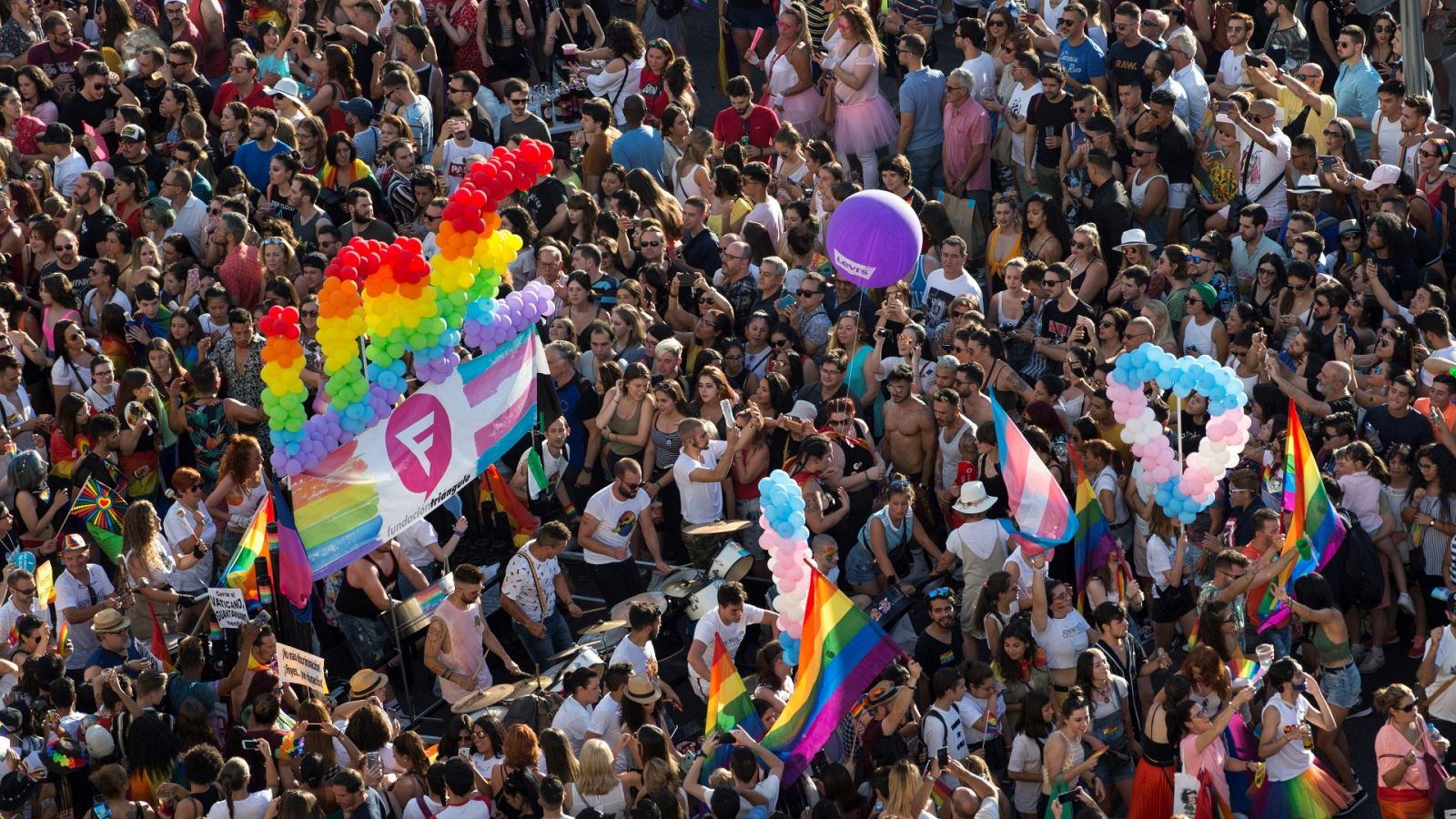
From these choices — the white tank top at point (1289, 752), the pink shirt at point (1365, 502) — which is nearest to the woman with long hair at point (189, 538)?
the white tank top at point (1289, 752)

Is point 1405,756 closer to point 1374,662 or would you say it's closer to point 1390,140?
point 1374,662

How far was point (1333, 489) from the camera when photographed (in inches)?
531

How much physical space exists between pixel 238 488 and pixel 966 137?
5979mm

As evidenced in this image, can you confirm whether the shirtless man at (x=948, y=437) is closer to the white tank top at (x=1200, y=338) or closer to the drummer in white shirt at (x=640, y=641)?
the white tank top at (x=1200, y=338)

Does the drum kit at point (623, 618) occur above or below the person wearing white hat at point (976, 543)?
below

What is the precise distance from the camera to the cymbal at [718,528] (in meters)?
14.2

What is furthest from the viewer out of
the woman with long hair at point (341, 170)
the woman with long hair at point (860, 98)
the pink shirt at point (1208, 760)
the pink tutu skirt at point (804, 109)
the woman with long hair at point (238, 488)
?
the pink tutu skirt at point (804, 109)

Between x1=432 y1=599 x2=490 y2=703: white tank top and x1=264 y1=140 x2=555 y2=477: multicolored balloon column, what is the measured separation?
3.74ft

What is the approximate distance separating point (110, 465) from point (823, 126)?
6.44 metres

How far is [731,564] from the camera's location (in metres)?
14.0

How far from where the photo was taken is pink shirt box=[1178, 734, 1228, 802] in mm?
11938

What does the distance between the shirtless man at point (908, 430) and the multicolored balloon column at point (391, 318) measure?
250 cm

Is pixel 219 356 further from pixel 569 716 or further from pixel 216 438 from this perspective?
pixel 569 716

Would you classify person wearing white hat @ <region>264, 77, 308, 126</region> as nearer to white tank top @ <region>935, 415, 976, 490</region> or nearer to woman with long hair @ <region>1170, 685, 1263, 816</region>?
white tank top @ <region>935, 415, 976, 490</region>
